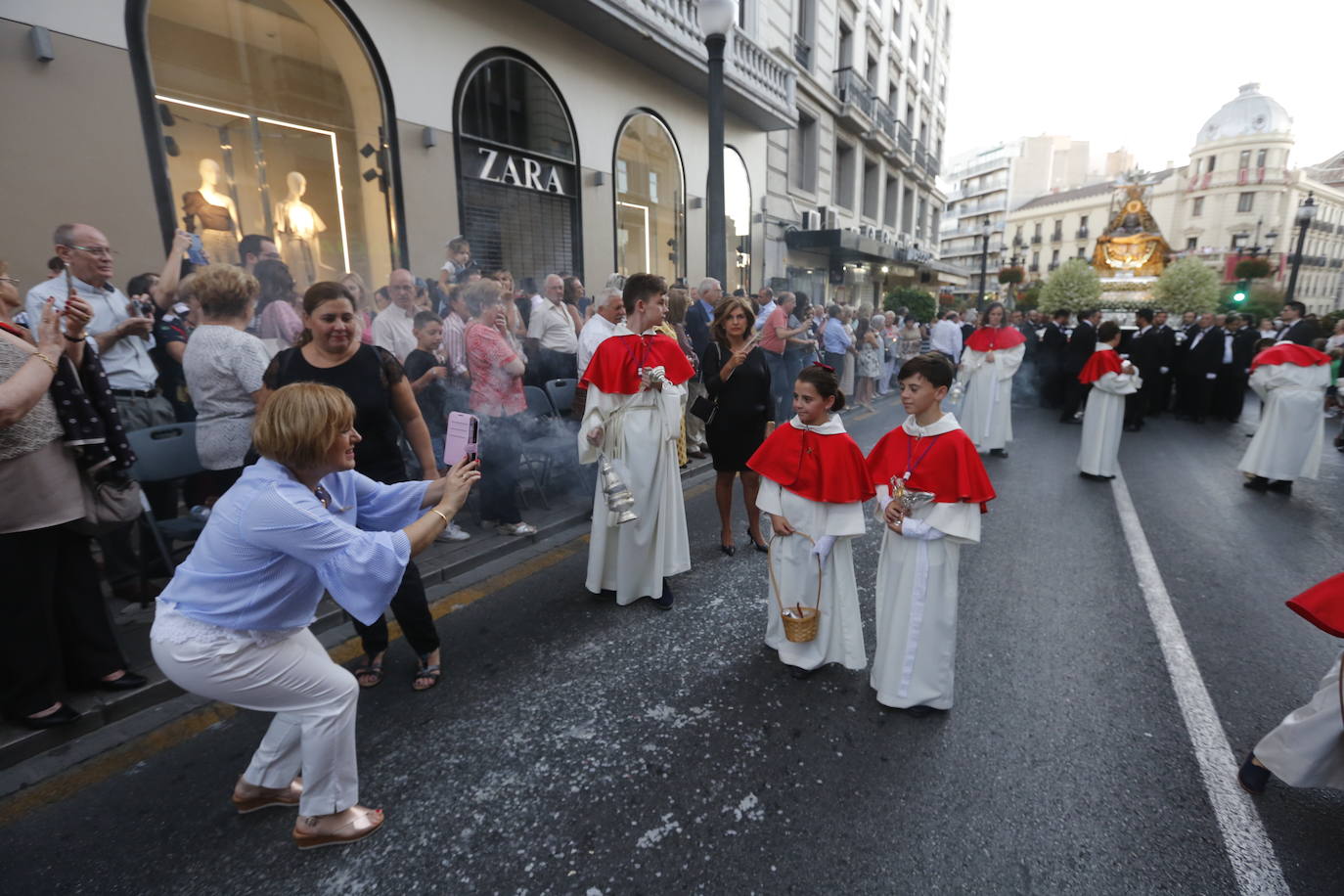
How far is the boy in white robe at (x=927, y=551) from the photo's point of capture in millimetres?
2957

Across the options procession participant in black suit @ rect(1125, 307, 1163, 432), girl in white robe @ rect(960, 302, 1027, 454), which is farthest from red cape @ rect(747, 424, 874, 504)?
procession participant in black suit @ rect(1125, 307, 1163, 432)

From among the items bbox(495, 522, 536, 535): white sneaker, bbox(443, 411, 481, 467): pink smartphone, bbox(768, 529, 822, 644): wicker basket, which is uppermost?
bbox(443, 411, 481, 467): pink smartphone

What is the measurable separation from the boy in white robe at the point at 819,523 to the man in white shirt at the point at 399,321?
399cm

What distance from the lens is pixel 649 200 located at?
13352mm

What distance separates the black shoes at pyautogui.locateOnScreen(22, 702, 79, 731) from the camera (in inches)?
108

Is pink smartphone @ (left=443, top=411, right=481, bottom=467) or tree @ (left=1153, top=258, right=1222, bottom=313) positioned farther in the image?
tree @ (left=1153, top=258, right=1222, bottom=313)

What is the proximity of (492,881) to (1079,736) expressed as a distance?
239cm

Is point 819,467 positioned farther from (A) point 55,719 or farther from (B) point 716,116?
(B) point 716,116

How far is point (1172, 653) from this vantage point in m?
3.55

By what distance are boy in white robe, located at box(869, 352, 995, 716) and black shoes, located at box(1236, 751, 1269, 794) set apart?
1035 millimetres

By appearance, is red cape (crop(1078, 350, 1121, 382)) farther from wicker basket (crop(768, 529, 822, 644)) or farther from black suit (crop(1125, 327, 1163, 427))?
wicker basket (crop(768, 529, 822, 644))

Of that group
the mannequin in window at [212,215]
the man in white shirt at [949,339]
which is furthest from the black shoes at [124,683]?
the man in white shirt at [949,339]

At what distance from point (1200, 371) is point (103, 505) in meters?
15.3

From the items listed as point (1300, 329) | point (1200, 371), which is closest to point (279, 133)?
point (1200, 371)
